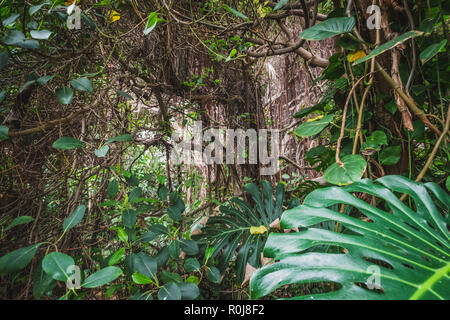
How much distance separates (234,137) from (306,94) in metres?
1.17

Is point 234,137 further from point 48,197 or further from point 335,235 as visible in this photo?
point 335,235

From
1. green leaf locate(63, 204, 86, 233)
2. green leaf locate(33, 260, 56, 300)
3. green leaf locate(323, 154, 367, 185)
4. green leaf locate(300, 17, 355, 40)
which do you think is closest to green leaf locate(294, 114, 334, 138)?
green leaf locate(323, 154, 367, 185)

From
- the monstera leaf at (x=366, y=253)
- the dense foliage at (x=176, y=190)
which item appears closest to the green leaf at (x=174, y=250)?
the dense foliage at (x=176, y=190)

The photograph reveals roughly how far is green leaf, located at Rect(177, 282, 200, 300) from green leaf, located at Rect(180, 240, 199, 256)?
0.44 feet

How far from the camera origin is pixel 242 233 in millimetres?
1062

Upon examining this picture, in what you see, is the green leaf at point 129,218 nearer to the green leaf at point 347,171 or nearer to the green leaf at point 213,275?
the green leaf at point 213,275

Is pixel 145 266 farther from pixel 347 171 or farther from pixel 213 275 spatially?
pixel 347 171

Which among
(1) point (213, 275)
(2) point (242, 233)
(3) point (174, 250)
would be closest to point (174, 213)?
(3) point (174, 250)

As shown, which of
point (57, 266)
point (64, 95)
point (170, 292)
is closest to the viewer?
point (57, 266)

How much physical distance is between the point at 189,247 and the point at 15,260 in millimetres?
486

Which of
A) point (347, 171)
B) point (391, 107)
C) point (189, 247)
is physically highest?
point (391, 107)

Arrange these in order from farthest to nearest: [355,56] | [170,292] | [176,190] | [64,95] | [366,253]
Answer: [176,190] < [355,56] < [64,95] < [170,292] < [366,253]

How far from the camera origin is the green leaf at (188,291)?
2.09 ft

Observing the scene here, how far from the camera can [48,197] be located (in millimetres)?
855
